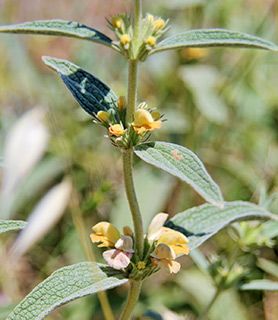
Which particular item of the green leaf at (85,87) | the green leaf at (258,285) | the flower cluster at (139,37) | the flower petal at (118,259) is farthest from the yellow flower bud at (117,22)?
the green leaf at (258,285)

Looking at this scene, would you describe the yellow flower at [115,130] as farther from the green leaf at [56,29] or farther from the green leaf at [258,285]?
the green leaf at [258,285]

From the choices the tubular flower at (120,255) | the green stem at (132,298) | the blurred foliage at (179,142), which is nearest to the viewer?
the tubular flower at (120,255)

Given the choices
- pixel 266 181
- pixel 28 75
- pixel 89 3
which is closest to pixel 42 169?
pixel 28 75

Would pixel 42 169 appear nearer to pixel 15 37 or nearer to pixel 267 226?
pixel 15 37

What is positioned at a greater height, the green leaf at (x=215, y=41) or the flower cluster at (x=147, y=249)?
the green leaf at (x=215, y=41)

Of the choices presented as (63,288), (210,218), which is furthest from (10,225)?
(210,218)

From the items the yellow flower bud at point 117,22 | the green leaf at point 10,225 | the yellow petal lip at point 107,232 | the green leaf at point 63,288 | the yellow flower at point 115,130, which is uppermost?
the yellow flower bud at point 117,22

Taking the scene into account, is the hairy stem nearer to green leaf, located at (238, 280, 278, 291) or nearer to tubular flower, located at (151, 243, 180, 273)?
tubular flower, located at (151, 243, 180, 273)
